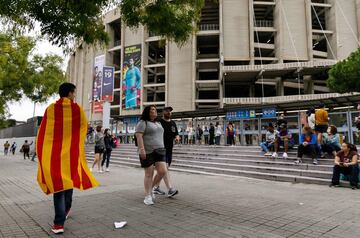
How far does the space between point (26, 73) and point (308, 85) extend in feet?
117

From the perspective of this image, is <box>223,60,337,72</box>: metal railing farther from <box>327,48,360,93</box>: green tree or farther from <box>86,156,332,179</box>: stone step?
<box>86,156,332,179</box>: stone step

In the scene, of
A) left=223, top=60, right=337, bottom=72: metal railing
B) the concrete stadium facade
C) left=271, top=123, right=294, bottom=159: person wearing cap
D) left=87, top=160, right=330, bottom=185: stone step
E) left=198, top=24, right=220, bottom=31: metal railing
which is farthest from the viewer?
left=198, top=24, right=220, bottom=31: metal railing

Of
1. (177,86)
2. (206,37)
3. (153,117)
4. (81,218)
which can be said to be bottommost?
(81,218)

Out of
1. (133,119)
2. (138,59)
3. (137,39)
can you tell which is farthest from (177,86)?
(133,119)

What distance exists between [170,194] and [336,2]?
144ft

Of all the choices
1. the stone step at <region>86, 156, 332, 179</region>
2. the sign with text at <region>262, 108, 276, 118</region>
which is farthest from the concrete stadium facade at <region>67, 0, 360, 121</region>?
the stone step at <region>86, 156, 332, 179</region>

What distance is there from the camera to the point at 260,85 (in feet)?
136

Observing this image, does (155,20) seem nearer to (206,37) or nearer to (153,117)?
(153,117)

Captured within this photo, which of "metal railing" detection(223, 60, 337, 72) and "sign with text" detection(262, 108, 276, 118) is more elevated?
"metal railing" detection(223, 60, 337, 72)

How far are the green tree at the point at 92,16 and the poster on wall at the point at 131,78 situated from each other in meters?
35.8

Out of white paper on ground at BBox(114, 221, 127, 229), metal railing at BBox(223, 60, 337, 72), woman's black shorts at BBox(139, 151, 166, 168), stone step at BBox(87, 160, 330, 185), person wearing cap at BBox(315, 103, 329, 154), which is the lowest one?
stone step at BBox(87, 160, 330, 185)

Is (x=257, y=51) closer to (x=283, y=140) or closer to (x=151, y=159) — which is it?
(x=283, y=140)

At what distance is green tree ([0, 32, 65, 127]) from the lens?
1446 cm

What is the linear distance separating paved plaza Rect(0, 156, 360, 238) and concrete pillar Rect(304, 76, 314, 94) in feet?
117
